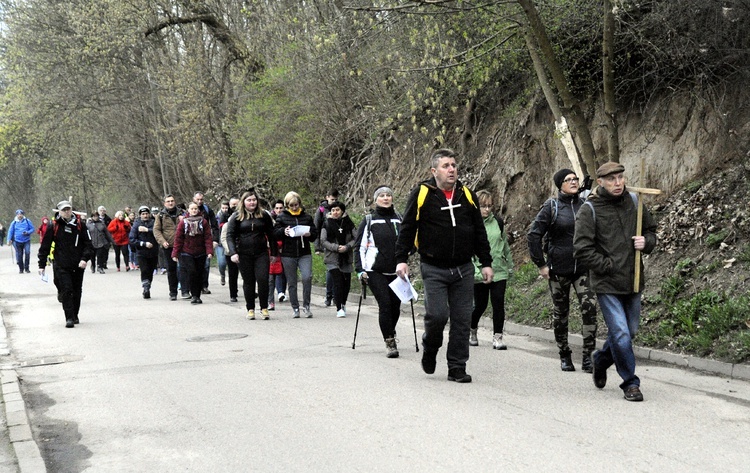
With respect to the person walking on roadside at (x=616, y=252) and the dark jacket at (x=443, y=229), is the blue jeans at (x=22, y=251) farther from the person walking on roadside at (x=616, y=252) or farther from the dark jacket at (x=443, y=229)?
the person walking on roadside at (x=616, y=252)

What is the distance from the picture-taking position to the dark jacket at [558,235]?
8.51 meters

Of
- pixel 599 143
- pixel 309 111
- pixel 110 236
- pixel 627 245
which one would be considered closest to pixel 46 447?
pixel 627 245

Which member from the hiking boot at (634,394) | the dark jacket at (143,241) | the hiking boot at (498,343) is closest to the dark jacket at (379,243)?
the hiking boot at (498,343)

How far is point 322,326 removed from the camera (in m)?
12.7

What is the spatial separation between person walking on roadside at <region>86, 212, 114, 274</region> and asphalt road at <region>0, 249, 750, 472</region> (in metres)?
15.7

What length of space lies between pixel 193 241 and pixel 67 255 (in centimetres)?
337

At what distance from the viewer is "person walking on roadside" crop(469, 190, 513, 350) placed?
10.2 metres

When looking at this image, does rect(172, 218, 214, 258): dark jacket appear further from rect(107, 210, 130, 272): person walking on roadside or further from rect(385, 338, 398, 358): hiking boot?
rect(107, 210, 130, 272): person walking on roadside

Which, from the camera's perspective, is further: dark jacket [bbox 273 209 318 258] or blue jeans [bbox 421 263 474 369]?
dark jacket [bbox 273 209 318 258]

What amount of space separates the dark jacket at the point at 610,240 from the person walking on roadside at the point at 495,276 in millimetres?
2918

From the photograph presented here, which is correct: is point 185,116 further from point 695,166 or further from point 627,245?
point 627,245

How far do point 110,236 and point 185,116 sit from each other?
16.2 feet

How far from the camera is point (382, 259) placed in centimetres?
977

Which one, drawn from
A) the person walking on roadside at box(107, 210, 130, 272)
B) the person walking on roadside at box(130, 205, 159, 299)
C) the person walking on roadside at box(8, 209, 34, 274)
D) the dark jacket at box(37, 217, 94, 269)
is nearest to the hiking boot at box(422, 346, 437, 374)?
the dark jacket at box(37, 217, 94, 269)
